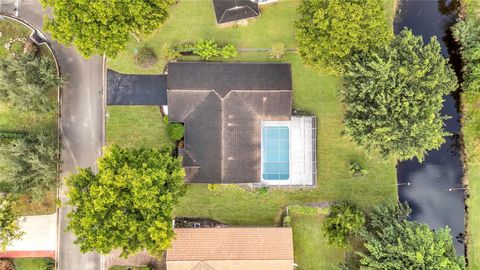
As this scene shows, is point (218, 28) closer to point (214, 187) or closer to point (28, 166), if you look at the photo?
point (214, 187)

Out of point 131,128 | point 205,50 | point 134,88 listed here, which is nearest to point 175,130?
point 131,128

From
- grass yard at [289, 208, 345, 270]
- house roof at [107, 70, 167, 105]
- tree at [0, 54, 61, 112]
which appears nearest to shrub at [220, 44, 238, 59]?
house roof at [107, 70, 167, 105]

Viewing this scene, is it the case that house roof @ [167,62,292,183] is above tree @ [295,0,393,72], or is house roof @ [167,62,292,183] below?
below

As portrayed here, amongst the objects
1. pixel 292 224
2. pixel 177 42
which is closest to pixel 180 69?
pixel 177 42

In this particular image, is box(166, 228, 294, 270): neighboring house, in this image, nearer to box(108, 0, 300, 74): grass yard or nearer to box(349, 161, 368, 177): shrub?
box(349, 161, 368, 177): shrub

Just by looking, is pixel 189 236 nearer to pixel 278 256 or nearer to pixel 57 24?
pixel 278 256

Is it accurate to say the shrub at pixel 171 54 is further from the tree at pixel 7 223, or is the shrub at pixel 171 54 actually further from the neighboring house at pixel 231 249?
the tree at pixel 7 223

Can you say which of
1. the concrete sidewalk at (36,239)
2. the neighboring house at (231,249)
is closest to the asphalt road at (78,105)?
the concrete sidewalk at (36,239)
